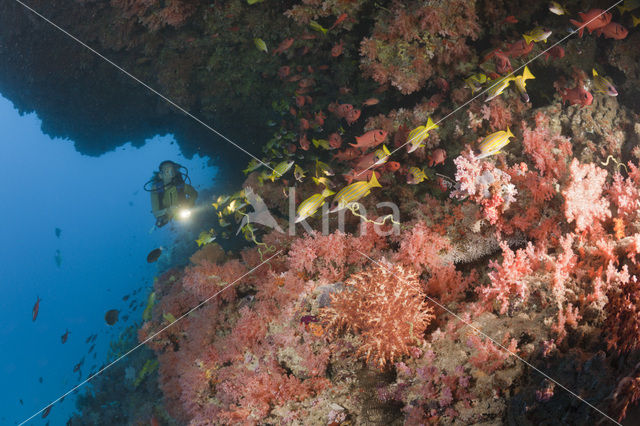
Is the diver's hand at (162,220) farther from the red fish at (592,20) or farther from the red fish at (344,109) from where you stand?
the red fish at (592,20)

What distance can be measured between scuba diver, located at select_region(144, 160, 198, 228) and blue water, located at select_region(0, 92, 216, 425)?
279 cm

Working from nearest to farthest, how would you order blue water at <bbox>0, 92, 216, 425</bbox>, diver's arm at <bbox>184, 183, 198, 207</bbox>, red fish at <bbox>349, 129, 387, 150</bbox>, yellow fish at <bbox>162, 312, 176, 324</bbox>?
red fish at <bbox>349, 129, 387, 150</bbox> < yellow fish at <bbox>162, 312, 176, 324</bbox> < diver's arm at <bbox>184, 183, 198, 207</bbox> < blue water at <bbox>0, 92, 216, 425</bbox>

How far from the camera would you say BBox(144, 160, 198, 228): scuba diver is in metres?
8.32

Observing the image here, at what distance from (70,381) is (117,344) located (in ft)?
56.3

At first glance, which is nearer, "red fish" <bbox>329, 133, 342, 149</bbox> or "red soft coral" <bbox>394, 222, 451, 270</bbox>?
"red soft coral" <bbox>394, 222, 451, 270</bbox>

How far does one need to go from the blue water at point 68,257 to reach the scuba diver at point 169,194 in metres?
2.79

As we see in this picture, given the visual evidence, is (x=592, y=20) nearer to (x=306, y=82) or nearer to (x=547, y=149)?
(x=547, y=149)

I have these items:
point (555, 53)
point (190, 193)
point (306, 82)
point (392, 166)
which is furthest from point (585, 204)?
point (190, 193)

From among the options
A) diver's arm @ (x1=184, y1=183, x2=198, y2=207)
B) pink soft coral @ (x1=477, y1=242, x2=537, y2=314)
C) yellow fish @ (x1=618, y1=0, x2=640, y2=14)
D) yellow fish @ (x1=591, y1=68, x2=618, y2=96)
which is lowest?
pink soft coral @ (x1=477, y1=242, x2=537, y2=314)

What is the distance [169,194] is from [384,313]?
7313 mm

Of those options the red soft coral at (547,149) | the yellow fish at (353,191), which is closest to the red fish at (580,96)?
the red soft coral at (547,149)

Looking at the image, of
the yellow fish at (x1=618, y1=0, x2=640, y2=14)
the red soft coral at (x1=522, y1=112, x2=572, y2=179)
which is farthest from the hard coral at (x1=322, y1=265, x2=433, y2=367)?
the yellow fish at (x1=618, y1=0, x2=640, y2=14)

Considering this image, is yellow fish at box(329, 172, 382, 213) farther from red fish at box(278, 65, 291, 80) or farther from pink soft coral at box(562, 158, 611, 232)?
red fish at box(278, 65, 291, 80)

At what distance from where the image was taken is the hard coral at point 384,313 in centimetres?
281
